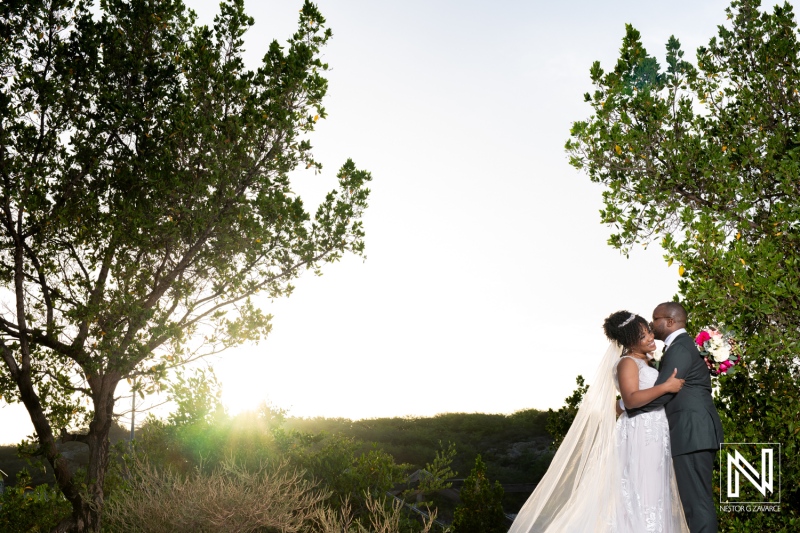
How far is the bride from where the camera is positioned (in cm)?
655

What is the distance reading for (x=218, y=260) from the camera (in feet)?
39.4

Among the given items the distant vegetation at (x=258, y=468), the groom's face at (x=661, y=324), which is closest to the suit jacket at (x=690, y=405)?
the groom's face at (x=661, y=324)

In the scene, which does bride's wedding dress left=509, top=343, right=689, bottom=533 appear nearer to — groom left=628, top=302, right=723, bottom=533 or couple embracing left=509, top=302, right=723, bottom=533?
couple embracing left=509, top=302, right=723, bottom=533

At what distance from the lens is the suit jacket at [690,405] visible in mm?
6250

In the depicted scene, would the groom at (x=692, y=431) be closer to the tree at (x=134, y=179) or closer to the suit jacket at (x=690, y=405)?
the suit jacket at (x=690, y=405)

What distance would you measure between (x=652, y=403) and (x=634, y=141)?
506 centimetres

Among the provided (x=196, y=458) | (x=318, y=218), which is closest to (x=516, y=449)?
(x=196, y=458)

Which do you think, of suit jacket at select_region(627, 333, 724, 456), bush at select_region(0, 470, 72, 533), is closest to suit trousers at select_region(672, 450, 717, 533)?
suit jacket at select_region(627, 333, 724, 456)

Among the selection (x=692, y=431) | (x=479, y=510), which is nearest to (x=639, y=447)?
(x=692, y=431)

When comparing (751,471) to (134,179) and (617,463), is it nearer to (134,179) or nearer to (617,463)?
(617,463)

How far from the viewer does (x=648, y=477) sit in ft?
21.8

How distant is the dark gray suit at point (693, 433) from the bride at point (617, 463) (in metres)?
0.23

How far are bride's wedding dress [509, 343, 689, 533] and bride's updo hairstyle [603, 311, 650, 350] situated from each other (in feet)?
0.89

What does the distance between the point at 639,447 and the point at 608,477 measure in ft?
1.55
